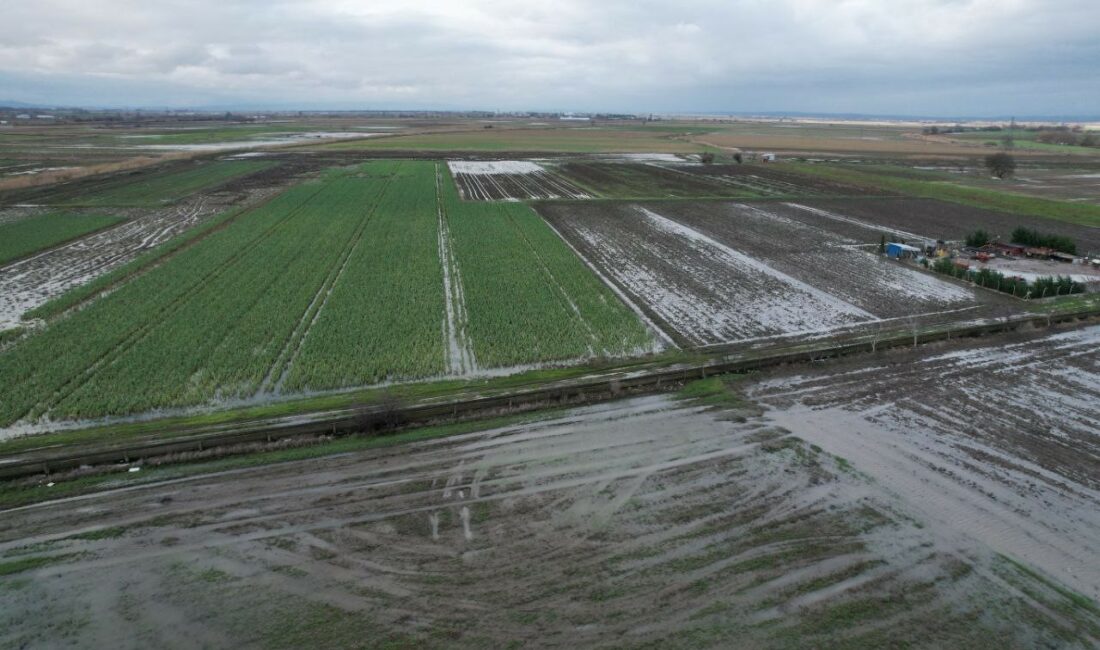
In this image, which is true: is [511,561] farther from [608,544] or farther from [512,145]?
[512,145]

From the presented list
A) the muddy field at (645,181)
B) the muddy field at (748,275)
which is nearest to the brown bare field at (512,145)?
the muddy field at (645,181)

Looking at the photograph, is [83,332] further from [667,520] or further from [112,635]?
[667,520]

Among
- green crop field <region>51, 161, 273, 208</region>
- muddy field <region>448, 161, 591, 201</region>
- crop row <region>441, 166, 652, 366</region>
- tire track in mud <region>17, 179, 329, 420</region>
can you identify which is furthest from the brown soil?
green crop field <region>51, 161, 273, 208</region>

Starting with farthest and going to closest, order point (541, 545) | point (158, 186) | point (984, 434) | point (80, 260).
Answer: point (158, 186) → point (80, 260) → point (984, 434) → point (541, 545)

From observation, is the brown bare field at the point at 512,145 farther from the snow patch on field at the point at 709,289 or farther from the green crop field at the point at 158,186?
the snow patch on field at the point at 709,289

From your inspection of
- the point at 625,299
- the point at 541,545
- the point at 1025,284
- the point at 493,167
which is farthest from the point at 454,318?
the point at 493,167

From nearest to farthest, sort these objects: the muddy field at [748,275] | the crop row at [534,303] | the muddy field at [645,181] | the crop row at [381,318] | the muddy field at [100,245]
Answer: the crop row at [381,318] < the crop row at [534,303] < the muddy field at [748,275] < the muddy field at [100,245] < the muddy field at [645,181]
